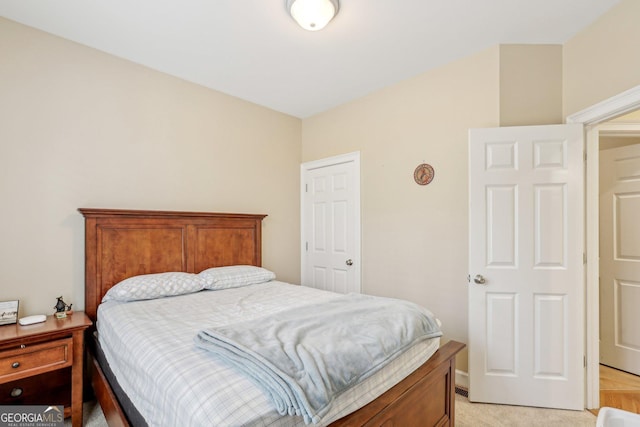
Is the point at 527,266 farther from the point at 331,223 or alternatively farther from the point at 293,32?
the point at 293,32

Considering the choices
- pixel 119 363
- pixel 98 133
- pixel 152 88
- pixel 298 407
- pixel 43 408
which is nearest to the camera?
pixel 298 407

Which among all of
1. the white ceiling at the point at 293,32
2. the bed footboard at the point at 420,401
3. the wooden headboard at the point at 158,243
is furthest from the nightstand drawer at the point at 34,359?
the white ceiling at the point at 293,32

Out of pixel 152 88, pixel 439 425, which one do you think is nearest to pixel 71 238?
pixel 152 88

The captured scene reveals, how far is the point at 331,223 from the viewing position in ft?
12.0

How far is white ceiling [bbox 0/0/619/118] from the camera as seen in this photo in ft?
6.56

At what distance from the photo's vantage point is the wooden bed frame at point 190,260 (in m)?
1.43

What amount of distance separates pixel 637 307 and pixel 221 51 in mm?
4259

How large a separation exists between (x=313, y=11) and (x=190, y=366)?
2.06m

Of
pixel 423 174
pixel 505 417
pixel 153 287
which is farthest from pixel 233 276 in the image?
pixel 505 417

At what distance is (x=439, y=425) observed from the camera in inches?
66.5

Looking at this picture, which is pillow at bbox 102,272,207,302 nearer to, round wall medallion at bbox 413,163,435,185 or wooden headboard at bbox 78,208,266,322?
wooden headboard at bbox 78,208,266,322

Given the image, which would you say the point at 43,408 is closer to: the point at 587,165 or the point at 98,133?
the point at 98,133

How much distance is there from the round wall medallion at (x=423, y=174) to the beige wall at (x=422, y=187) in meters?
0.05

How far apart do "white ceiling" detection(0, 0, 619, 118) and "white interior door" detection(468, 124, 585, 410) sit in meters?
0.74
